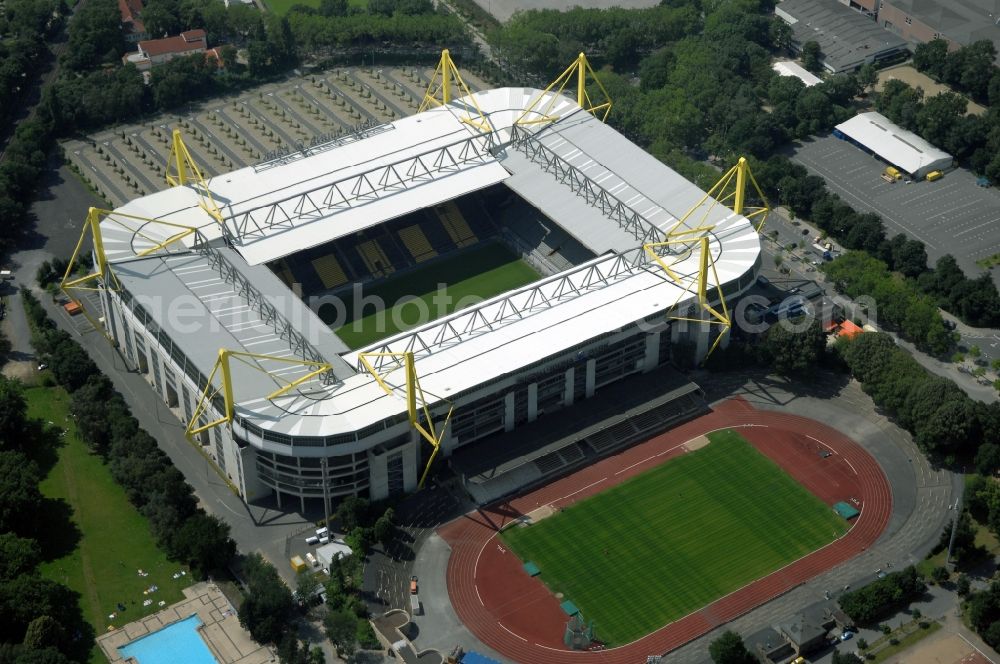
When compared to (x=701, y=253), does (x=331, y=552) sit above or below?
below

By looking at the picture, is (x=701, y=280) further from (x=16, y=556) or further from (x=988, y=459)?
(x=16, y=556)

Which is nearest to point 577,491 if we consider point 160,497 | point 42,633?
point 160,497

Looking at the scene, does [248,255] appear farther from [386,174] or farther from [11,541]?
[11,541]

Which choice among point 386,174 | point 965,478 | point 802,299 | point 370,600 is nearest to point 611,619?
point 370,600

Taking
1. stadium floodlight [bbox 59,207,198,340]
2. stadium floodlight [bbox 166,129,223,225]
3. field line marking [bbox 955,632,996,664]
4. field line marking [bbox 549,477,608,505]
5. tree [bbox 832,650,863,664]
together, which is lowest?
field line marking [bbox 955,632,996,664]

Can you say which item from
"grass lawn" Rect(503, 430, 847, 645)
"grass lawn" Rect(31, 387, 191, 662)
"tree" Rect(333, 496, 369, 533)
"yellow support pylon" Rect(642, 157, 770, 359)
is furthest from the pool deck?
"yellow support pylon" Rect(642, 157, 770, 359)

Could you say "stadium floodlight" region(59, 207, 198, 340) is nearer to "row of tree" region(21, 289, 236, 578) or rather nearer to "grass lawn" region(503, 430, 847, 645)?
"row of tree" region(21, 289, 236, 578)
